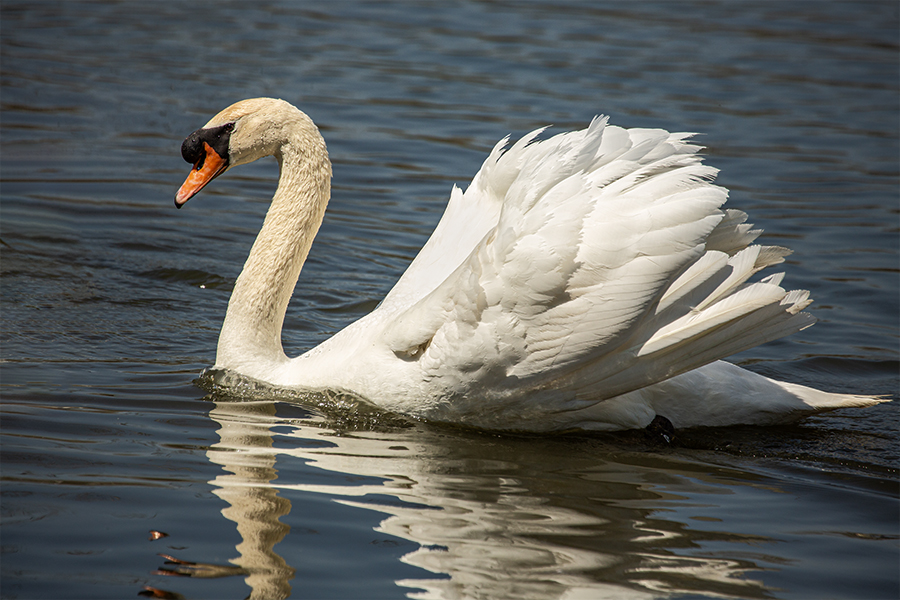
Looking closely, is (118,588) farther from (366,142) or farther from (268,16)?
(268,16)

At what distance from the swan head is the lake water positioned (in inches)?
44.1

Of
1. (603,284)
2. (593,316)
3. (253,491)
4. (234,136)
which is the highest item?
(234,136)

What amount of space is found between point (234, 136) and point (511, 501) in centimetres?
269

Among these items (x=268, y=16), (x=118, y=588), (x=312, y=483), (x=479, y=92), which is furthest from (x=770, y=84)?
(x=118, y=588)

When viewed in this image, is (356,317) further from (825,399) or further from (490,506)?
(825,399)

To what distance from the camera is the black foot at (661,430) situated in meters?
5.12

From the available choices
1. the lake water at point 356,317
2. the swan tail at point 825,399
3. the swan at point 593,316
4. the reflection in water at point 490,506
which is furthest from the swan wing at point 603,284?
the swan tail at point 825,399

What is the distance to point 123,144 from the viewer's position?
34.8 ft

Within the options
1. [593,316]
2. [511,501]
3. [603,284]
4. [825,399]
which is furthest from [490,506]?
[825,399]

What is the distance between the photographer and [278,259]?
581 cm

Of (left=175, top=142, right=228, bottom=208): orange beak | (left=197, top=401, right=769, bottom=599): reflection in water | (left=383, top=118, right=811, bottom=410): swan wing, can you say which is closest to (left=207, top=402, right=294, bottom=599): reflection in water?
(left=197, top=401, right=769, bottom=599): reflection in water

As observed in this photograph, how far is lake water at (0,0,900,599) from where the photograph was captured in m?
3.78

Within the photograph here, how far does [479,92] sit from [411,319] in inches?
353

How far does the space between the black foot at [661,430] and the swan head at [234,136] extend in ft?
8.20
